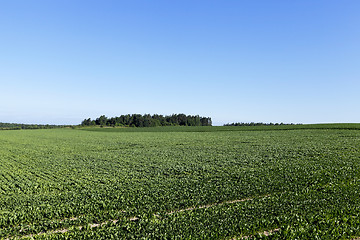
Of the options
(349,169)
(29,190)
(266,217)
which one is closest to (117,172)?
(29,190)

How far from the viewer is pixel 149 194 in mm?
16125

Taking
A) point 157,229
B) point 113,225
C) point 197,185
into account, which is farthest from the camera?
point 197,185

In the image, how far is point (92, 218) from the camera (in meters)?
12.9

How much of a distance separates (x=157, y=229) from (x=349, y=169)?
18.5 m

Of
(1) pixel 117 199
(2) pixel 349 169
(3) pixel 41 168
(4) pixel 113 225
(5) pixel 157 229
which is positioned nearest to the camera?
(5) pixel 157 229

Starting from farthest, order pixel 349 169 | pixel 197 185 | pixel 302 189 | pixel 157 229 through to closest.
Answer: pixel 349 169, pixel 197 185, pixel 302 189, pixel 157 229

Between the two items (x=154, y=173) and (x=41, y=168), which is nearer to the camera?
(x=154, y=173)

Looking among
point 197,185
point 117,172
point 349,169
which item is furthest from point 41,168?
point 349,169

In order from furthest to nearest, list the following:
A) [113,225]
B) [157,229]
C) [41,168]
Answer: [41,168] < [113,225] < [157,229]

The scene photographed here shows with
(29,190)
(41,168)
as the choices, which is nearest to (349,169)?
(29,190)

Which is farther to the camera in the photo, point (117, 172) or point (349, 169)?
point (117, 172)

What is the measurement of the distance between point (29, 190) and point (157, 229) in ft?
39.5

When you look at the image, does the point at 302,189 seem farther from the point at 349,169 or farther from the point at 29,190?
the point at 29,190

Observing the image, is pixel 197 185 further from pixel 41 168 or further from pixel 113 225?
pixel 41 168
